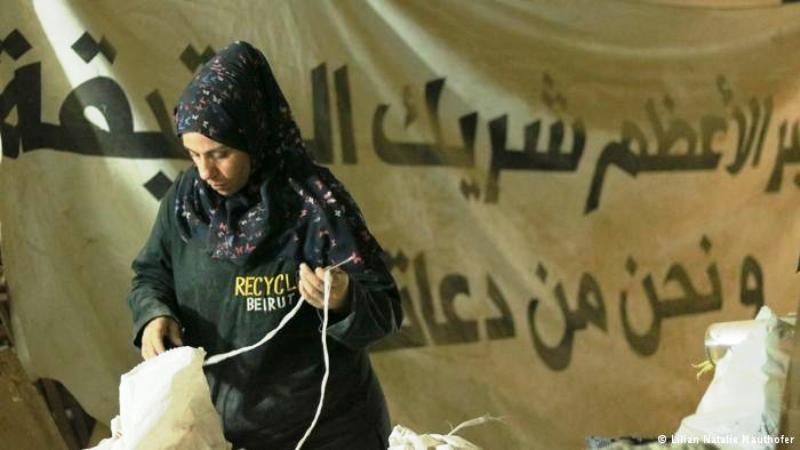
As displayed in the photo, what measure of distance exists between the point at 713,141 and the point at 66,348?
2.09m

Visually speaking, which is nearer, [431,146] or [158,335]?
[158,335]

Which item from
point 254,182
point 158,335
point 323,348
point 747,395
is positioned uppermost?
point 254,182

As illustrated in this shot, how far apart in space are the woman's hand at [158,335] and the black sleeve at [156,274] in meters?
0.02

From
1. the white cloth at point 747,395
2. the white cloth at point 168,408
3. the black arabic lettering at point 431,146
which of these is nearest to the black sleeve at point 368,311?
the white cloth at point 168,408

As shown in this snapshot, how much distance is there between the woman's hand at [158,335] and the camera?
129 centimetres

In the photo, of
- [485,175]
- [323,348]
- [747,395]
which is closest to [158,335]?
[323,348]

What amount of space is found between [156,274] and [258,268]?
0.19 m

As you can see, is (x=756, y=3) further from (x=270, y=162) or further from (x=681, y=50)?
(x=270, y=162)

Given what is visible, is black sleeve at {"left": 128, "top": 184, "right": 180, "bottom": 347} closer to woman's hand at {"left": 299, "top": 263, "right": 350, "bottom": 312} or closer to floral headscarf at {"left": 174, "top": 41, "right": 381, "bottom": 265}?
floral headscarf at {"left": 174, "top": 41, "right": 381, "bottom": 265}

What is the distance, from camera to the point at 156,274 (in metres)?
1.40

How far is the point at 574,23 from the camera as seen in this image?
2.61 metres

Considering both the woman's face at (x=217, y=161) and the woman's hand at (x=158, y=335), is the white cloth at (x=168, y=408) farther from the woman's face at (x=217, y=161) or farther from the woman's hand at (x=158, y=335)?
the woman's face at (x=217, y=161)

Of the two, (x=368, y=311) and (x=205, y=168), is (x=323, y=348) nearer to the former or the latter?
(x=368, y=311)

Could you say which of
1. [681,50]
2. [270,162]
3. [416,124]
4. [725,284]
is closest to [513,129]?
[416,124]
